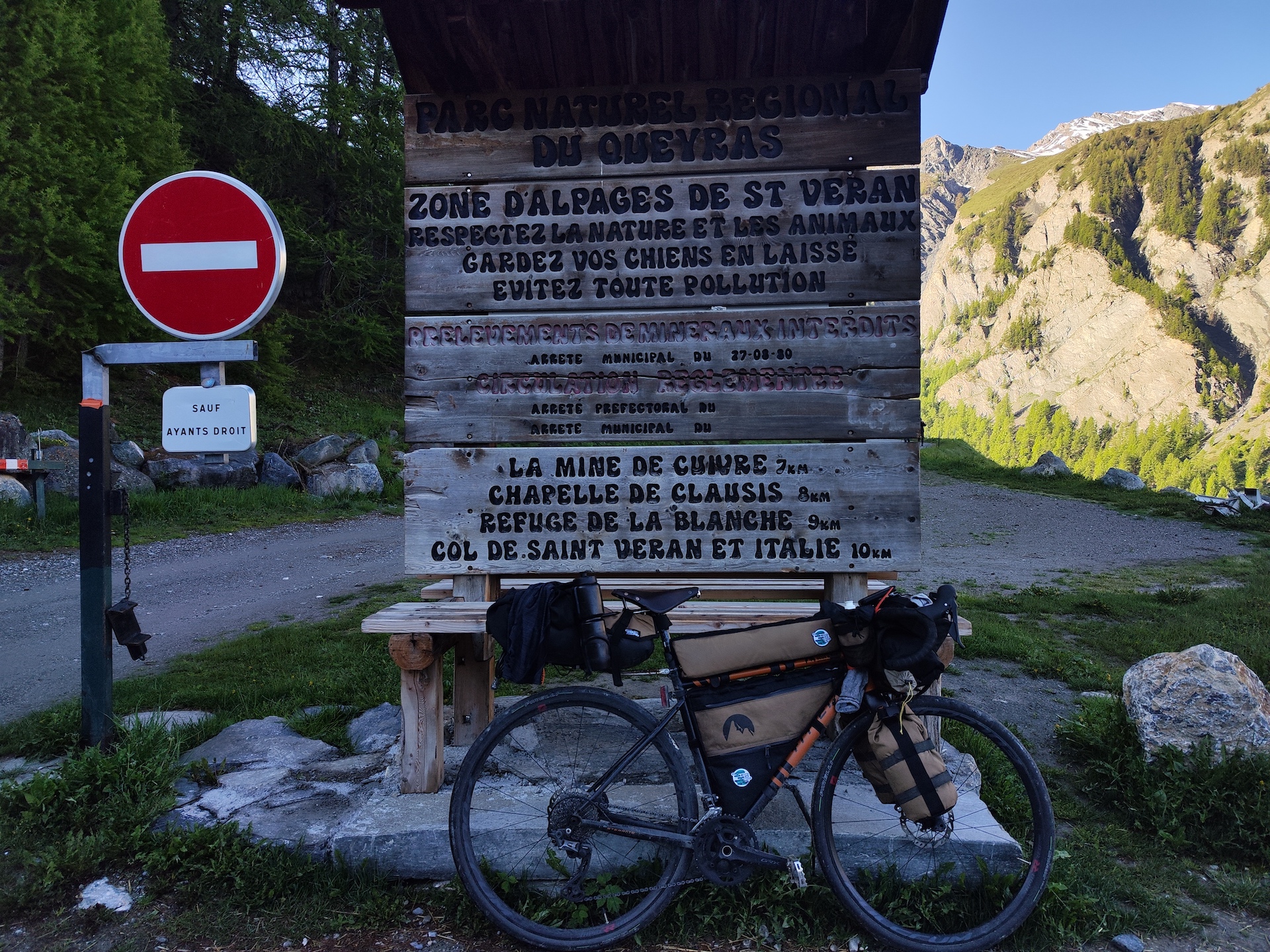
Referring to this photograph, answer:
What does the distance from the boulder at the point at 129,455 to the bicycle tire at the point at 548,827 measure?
13.6 metres

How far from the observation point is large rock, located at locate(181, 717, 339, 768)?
150 inches

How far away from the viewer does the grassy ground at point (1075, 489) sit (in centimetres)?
1527

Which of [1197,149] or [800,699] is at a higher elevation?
[1197,149]

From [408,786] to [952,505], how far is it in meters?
17.8

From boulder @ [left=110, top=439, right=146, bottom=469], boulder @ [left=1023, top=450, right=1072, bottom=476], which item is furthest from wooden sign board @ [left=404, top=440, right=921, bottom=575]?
boulder @ [left=1023, top=450, right=1072, bottom=476]

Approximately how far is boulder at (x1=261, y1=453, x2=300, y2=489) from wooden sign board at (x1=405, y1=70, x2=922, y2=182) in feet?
43.6

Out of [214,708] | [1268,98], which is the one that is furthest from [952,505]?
[1268,98]

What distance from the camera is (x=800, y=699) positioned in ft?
9.25

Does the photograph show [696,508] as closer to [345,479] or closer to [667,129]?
[667,129]

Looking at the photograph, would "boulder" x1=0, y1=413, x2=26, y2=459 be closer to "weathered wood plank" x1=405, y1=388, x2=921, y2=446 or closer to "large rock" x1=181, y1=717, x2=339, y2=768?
"large rock" x1=181, y1=717, x2=339, y2=768

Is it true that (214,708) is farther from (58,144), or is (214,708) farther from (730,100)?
(58,144)

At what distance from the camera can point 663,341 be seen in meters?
3.75

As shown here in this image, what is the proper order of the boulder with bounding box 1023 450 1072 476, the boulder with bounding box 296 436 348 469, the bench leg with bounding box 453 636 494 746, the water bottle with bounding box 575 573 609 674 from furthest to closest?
the boulder with bounding box 1023 450 1072 476 < the boulder with bounding box 296 436 348 469 < the bench leg with bounding box 453 636 494 746 < the water bottle with bounding box 575 573 609 674

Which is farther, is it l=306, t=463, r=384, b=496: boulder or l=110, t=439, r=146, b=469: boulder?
l=306, t=463, r=384, b=496: boulder
